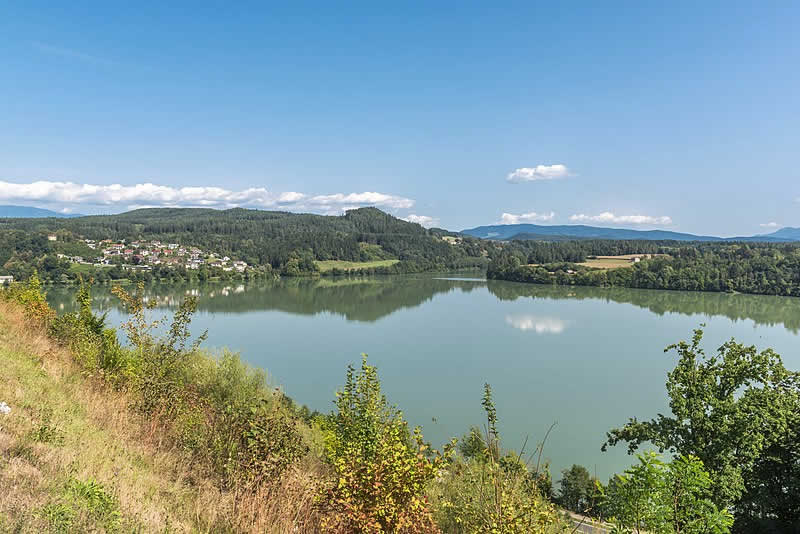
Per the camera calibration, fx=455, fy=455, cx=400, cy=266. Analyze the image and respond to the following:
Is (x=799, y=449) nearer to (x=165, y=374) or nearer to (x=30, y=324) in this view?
(x=165, y=374)

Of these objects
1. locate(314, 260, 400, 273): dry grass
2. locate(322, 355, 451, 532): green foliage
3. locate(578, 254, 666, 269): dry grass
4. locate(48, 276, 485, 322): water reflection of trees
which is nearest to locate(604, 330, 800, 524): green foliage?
locate(322, 355, 451, 532): green foliage

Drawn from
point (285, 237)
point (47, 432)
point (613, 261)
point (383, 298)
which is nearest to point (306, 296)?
point (383, 298)

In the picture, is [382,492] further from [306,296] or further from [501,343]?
[306,296]

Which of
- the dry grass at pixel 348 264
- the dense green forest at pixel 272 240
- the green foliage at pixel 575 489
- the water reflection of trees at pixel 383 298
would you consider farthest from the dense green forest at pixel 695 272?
the green foliage at pixel 575 489

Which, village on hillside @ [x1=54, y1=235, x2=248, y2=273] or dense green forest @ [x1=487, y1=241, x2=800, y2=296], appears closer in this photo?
dense green forest @ [x1=487, y1=241, x2=800, y2=296]

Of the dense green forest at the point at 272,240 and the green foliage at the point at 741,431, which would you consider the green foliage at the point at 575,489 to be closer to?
the green foliage at the point at 741,431

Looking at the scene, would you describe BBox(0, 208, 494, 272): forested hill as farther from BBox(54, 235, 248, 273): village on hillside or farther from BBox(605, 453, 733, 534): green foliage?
BBox(605, 453, 733, 534): green foliage
